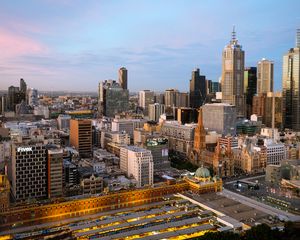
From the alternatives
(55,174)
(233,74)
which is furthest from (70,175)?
(233,74)

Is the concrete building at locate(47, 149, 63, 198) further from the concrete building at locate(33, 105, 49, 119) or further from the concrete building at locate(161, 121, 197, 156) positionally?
the concrete building at locate(33, 105, 49, 119)

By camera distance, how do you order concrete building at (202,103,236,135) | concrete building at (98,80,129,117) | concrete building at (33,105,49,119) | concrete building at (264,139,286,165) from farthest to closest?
concrete building at (98,80,129,117) → concrete building at (33,105,49,119) → concrete building at (202,103,236,135) → concrete building at (264,139,286,165)

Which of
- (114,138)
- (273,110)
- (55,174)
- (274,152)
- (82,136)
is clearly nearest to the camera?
(55,174)

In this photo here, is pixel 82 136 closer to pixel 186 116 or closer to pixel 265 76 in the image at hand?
pixel 186 116

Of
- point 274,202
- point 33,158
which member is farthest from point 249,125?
point 33,158

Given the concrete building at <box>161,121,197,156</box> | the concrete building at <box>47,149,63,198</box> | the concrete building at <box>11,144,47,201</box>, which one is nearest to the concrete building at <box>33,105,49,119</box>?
the concrete building at <box>161,121,197,156</box>

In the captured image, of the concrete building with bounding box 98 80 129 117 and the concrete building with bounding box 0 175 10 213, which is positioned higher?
the concrete building with bounding box 98 80 129 117
